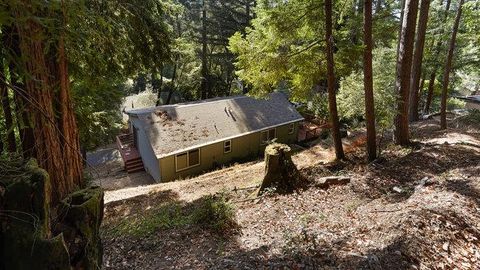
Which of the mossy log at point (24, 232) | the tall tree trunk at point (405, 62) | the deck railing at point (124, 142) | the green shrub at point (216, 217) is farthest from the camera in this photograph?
the deck railing at point (124, 142)

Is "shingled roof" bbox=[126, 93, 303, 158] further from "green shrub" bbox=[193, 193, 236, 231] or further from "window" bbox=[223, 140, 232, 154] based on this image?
"green shrub" bbox=[193, 193, 236, 231]

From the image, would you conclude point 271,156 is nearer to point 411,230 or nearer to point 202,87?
point 411,230

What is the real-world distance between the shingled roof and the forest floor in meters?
7.14

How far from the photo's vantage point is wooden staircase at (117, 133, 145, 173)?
20.0 metres

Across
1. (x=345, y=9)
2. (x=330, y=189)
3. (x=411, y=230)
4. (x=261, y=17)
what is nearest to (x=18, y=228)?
(x=411, y=230)

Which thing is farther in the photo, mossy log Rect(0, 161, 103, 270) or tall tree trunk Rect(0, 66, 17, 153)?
mossy log Rect(0, 161, 103, 270)

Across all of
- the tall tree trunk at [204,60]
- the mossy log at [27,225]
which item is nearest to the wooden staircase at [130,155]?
the tall tree trunk at [204,60]

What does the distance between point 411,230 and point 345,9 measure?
700 cm

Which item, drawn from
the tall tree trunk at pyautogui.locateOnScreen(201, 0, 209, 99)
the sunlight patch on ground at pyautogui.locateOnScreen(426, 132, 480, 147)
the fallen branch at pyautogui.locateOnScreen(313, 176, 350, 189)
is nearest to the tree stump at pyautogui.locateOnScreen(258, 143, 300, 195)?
the fallen branch at pyautogui.locateOnScreen(313, 176, 350, 189)

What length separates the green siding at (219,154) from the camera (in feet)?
56.7

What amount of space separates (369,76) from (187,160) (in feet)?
37.4

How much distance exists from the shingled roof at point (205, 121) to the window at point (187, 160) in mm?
428

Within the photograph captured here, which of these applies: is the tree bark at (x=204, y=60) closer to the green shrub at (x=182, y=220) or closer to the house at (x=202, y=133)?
the house at (x=202, y=133)

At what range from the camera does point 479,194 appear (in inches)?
276
